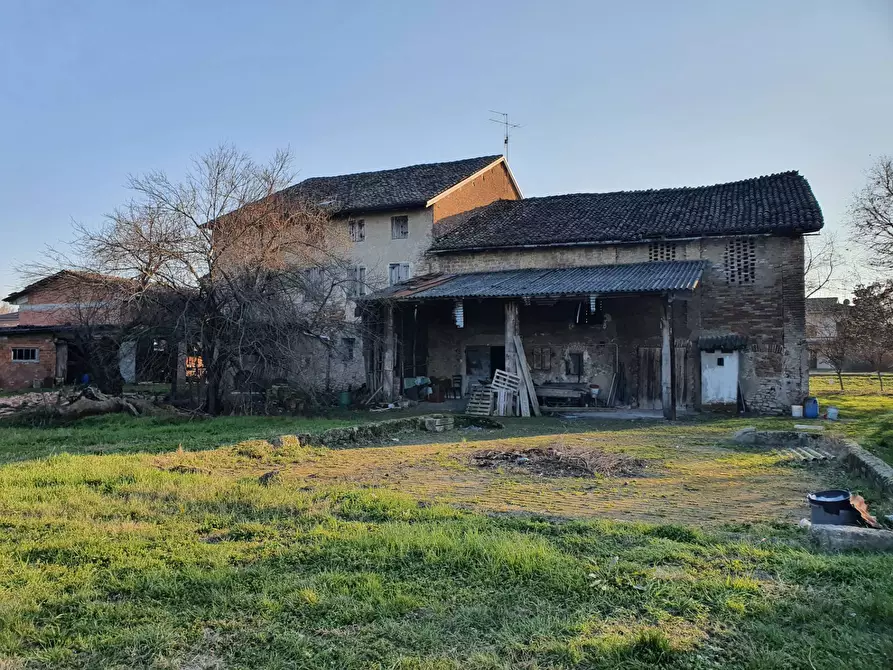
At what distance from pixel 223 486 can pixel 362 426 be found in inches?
216

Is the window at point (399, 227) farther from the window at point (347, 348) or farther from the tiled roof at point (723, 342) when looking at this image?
the tiled roof at point (723, 342)

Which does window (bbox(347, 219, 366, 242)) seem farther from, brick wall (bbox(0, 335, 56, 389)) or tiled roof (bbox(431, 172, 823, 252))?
brick wall (bbox(0, 335, 56, 389))

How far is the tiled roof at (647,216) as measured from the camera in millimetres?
18781

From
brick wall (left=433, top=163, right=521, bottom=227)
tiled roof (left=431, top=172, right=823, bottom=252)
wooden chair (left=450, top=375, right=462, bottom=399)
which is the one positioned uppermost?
brick wall (left=433, top=163, right=521, bottom=227)

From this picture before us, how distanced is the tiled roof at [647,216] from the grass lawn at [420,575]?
12.3 meters

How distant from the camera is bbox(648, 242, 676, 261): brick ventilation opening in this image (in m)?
19.8

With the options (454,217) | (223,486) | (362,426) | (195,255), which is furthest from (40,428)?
(454,217)

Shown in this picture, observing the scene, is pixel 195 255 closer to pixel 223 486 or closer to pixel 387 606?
pixel 223 486

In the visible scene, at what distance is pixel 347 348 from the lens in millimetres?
24078

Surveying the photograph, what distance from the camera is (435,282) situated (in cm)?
2152

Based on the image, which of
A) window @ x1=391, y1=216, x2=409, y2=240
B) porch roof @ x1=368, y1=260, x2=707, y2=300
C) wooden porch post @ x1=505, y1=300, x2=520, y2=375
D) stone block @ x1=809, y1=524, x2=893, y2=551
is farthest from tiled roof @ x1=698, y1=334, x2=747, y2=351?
stone block @ x1=809, y1=524, x2=893, y2=551

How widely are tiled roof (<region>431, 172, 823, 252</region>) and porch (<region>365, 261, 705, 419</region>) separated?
3.69 feet

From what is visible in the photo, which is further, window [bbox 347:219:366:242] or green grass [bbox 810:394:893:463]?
window [bbox 347:219:366:242]

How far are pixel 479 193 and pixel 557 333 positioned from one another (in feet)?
25.3
